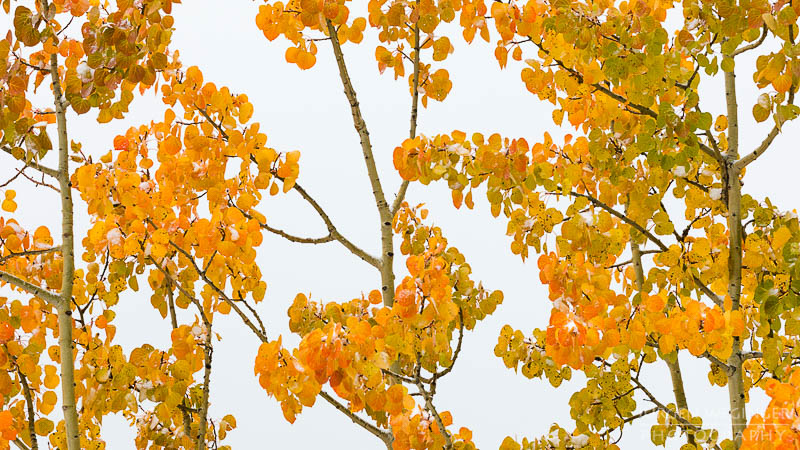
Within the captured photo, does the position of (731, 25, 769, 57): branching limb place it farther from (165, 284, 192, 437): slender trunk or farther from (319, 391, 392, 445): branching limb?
(165, 284, 192, 437): slender trunk

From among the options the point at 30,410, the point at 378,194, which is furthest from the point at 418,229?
the point at 30,410

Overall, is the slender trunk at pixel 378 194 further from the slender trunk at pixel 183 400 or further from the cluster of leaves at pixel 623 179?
the slender trunk at pixel 183 400

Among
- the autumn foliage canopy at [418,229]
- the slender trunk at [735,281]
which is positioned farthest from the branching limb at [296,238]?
the slender trunk at [735,281]

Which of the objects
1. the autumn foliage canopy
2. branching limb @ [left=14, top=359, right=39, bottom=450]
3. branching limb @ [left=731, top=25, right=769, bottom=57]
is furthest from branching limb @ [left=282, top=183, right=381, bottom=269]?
branching limb @ [left=731, top=25, right=769, bottom=57]

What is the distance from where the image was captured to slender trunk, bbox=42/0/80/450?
5.07 ft

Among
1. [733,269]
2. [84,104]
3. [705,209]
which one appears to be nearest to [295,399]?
[84,104]

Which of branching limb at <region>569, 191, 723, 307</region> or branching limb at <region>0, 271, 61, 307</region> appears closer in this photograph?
branching limb at <region>0, 271, 61, 307</region>

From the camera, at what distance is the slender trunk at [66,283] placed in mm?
1545

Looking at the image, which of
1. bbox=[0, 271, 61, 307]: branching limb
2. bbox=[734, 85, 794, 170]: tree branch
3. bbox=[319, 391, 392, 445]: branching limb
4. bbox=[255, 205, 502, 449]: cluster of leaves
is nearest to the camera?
bbox=[255, 205, 502, 449]: cluster of leaves

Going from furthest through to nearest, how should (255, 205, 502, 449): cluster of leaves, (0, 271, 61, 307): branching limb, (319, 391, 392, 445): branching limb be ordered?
(319, 391, 392, 445): branching limb < (0, 271, 61, 307): branching limb < (255, 205, 502, 449): cluster of leaves

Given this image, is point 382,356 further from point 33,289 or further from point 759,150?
point 759,150

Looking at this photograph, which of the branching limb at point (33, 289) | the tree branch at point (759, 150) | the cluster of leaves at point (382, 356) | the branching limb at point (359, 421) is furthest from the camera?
the tree branch at point (759, 150)

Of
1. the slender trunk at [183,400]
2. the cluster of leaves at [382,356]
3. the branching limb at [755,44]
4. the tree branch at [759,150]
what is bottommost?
the cluster of leaves at [382,356]

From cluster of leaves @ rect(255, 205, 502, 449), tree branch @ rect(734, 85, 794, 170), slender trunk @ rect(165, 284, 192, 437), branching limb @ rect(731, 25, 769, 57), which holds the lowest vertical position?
cluster of leaves @ rect(255, 205, 502, 449)
